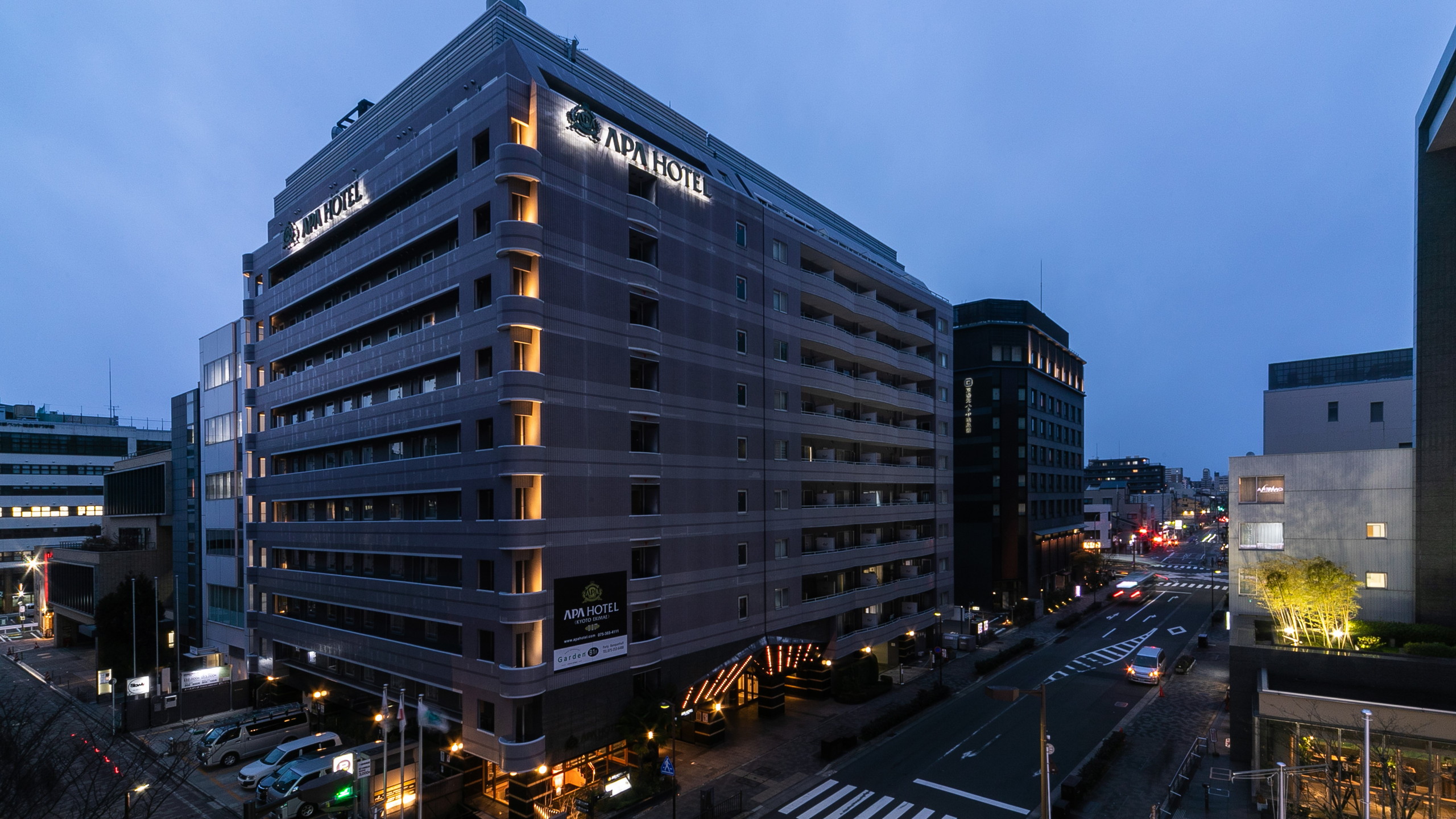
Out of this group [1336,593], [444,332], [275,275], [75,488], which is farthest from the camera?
[75,488]

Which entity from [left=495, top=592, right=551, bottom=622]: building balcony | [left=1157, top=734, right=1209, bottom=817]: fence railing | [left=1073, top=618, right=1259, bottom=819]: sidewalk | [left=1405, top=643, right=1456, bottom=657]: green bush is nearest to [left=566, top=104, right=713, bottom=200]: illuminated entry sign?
[left=495, top=592, right=551, bottom=622]: building balcony

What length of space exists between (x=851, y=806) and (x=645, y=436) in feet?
62.3

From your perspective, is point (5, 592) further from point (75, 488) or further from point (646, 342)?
point (646, 342)

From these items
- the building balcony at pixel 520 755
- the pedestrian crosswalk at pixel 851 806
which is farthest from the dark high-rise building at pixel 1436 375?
the building balcony at pixel 520 755

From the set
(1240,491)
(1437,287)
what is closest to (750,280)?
(1240,491)

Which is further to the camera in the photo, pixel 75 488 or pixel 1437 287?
pixel 75 488

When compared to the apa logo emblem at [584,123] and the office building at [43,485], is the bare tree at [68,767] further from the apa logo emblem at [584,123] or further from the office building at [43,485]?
the office building at [43,485]

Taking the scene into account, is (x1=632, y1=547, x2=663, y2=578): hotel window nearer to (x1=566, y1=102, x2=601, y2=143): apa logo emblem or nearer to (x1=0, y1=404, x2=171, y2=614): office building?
(x1=566, y1=102, x2=601, y2=143): apa logo emblem

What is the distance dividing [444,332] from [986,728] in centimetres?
3606

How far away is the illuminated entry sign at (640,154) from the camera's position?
3116 cm

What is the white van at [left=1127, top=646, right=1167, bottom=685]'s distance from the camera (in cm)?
4622

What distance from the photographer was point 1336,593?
34.2 m

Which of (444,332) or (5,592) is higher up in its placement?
(444,332)

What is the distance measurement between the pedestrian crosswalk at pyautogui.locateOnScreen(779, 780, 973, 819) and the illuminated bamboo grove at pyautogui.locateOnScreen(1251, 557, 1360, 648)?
72.5 ft
